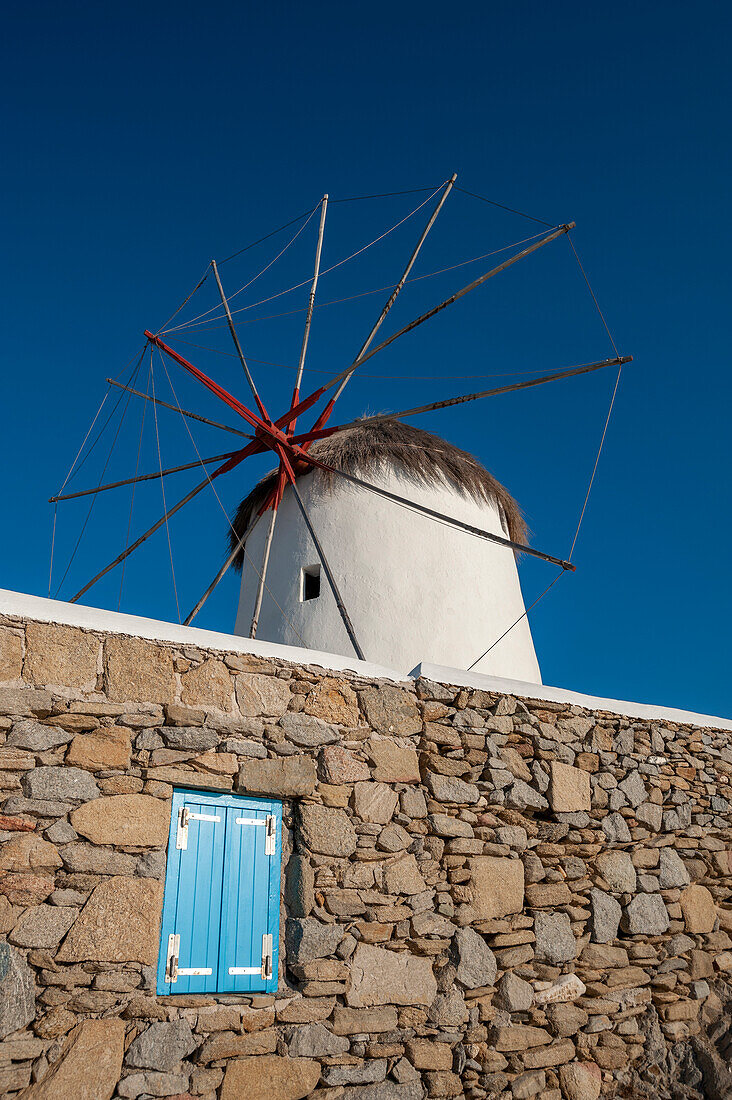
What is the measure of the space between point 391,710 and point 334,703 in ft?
1.20

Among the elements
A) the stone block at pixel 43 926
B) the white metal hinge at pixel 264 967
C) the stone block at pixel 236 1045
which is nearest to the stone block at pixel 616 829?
the white metal hinge at pixel 264 967

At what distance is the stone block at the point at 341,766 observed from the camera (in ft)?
14.6

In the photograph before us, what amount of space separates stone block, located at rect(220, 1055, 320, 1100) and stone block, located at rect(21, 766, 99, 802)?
1333mm

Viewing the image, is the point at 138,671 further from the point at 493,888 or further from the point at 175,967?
the point at 493,888

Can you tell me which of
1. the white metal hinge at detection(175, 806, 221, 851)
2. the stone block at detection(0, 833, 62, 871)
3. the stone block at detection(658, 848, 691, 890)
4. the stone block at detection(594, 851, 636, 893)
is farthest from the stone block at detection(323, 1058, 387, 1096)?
the stone block at detection(658, 848, 691, 890)

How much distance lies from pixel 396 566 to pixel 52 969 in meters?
4.71

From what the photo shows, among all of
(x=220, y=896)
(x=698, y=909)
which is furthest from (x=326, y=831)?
(x=698, y=909)

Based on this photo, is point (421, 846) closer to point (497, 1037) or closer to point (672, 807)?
point (497, 1037)

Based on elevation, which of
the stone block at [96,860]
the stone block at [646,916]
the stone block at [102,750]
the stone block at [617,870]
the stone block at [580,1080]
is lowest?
the stone block at [580,1080]

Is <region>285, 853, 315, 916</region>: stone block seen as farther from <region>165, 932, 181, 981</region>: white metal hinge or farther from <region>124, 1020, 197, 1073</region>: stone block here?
<region>124, 1020, 197, 1073</region>: stone block

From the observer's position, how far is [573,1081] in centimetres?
456

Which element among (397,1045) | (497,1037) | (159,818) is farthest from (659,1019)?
(159,818)

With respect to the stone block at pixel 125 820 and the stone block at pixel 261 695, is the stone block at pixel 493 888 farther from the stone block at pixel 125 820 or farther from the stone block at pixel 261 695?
the stone block at pixel 125 820

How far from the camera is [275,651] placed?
460 centimetres
